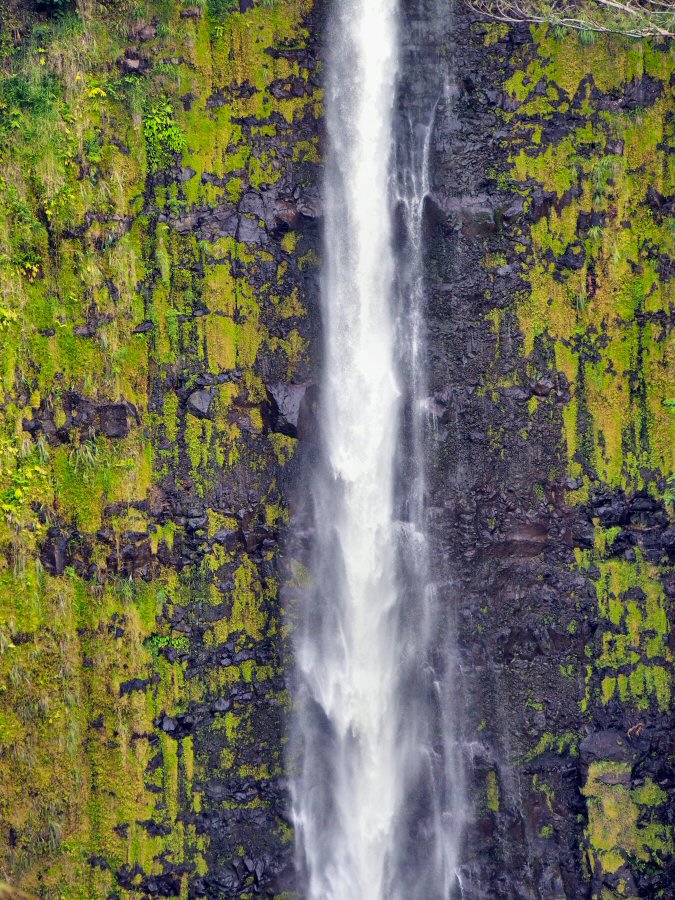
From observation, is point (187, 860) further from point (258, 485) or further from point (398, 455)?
point (398, 455)

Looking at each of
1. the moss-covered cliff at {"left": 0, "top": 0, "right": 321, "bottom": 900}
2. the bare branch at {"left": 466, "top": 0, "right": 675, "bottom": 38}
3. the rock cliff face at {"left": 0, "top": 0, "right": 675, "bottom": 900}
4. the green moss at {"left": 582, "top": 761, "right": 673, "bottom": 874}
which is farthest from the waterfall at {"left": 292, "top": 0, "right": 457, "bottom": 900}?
the green moss at {"left": 582, "top": 761, "right": 673, "bottom": 874}

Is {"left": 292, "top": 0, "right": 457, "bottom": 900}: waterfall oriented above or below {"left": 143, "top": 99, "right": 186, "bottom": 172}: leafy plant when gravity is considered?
below

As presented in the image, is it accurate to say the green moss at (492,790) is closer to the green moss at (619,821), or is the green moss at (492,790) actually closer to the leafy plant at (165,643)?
the green moss at (619,821)

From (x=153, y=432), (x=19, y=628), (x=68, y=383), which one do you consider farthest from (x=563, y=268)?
(x=19, y=628)

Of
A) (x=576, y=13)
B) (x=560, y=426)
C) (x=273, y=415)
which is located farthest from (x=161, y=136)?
(x=560, y=426)

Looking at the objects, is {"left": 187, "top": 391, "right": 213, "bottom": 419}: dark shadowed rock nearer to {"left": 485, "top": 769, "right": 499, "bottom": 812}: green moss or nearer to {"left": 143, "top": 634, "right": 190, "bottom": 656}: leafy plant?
{"left": 143, "top": 634, "right": 190, "bottom": 656}: leafy plant

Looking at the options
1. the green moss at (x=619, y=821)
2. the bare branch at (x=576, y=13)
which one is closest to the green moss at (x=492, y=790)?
the green moss at (x=619, y=821)

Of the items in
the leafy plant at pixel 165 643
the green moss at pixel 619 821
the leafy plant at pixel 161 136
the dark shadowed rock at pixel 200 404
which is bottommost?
the green moss at pixel 619 821
